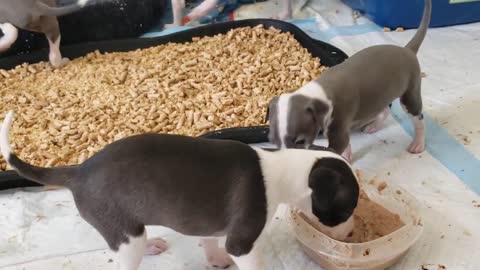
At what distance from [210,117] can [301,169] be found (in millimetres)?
949

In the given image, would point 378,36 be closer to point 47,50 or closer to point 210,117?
point 210,117

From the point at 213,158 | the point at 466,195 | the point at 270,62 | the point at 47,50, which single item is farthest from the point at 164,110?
the point at 466,195

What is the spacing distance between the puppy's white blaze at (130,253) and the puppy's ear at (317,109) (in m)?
0.64

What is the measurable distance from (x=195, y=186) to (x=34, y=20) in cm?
167

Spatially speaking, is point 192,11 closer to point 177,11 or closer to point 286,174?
point 177,11

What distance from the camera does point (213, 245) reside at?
1750 mm

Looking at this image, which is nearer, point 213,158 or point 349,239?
point 213,158

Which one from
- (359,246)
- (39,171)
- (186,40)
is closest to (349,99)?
(359,246)

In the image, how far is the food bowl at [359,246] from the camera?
1.64m

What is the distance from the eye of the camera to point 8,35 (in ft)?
9.20

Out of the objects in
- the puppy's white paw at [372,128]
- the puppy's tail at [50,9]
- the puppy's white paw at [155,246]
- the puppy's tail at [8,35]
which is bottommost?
the puppy's white paw at [155,246]

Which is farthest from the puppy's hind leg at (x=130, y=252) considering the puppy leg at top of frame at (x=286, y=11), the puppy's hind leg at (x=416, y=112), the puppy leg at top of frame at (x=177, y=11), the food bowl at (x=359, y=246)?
the puppy leg at top of frame at (x=286, y=11)

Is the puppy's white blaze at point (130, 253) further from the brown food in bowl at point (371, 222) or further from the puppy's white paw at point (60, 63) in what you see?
the puppy's white paw at point (60, 63)

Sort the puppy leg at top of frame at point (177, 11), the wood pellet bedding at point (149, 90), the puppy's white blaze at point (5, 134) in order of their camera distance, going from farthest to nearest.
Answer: the puppy leg at top of frame at point (177, 11), the wood pellet bedding at point (149, 90), the puppy's white blaze at point (5, 134)
